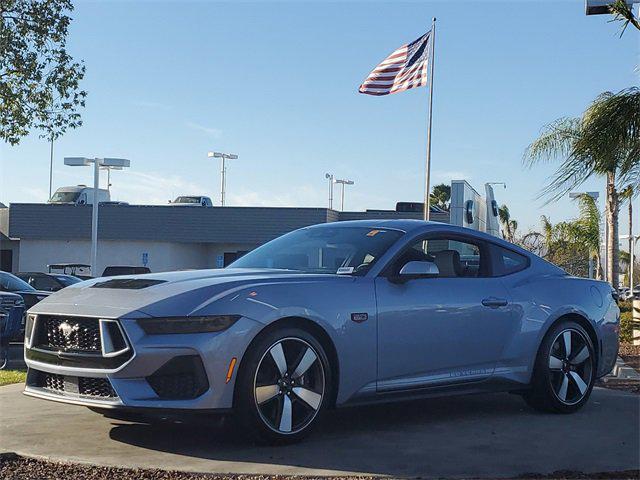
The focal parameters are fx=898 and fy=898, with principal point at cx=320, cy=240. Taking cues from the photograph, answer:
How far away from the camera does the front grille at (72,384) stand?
5.38 meters

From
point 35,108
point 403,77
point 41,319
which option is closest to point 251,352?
point 41,319

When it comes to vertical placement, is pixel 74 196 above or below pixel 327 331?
above

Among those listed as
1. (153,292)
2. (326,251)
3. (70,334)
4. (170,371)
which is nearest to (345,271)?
(326,251)

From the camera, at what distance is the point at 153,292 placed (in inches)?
218

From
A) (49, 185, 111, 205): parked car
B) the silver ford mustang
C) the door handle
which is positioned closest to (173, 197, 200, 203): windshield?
(49, 185, 111, 205): parked car

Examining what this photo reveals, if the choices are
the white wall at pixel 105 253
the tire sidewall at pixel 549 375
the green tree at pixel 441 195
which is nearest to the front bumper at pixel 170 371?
the tire sidewall at pixel 549 375

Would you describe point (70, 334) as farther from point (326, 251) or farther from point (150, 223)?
point (150, 223)

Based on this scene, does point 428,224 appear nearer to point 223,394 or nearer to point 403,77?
point 223,394

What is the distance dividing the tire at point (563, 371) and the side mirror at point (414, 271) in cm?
135

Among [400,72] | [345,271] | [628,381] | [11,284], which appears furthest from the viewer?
[400,72]

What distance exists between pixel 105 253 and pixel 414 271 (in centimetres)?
4338

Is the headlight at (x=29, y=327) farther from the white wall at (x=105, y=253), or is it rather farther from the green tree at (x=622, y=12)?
the white wall at (x=105, y=253)

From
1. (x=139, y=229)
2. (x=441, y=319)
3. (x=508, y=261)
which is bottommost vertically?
(x=441, y=319)

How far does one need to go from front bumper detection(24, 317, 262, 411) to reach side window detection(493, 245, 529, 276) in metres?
2.53
